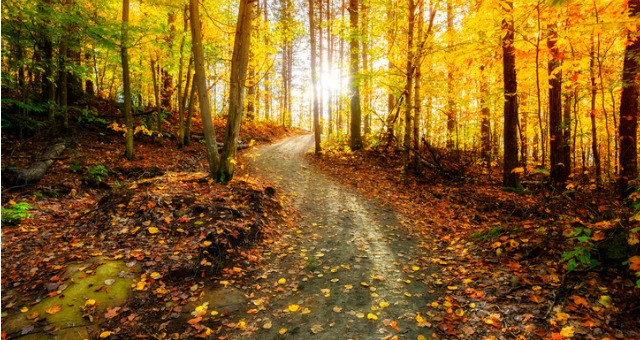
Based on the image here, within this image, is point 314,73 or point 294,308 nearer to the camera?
point 294,308

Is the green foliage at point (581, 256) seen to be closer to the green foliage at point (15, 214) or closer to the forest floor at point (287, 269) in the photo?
the forest floor at point (287, 269)

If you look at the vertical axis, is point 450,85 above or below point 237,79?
above

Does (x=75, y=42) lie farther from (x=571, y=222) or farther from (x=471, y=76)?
(x=471, y=76)

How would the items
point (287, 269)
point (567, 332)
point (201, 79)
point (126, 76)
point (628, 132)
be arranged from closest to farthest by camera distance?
point (567, 332) < point (287, 269) < point (628, 132) < point (201, 79) < point (126, 76)

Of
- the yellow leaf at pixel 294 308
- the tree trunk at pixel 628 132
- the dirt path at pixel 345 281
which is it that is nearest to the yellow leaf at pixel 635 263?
the dirt path at pixel 345 281

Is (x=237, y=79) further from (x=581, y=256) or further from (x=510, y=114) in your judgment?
(x=510, y=114)

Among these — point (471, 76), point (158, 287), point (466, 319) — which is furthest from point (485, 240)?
point (471, 76)

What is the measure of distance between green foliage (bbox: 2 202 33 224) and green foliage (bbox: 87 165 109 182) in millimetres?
2766

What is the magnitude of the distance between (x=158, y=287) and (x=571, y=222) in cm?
692

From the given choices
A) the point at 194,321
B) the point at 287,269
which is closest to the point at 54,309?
the point at 194,321

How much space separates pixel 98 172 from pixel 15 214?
3507 mm

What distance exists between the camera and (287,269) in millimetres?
5914

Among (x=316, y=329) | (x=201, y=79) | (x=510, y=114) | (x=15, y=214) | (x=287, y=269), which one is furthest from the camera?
(x=510, y=114)

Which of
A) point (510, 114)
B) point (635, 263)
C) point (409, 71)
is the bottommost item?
point (635, 263)
